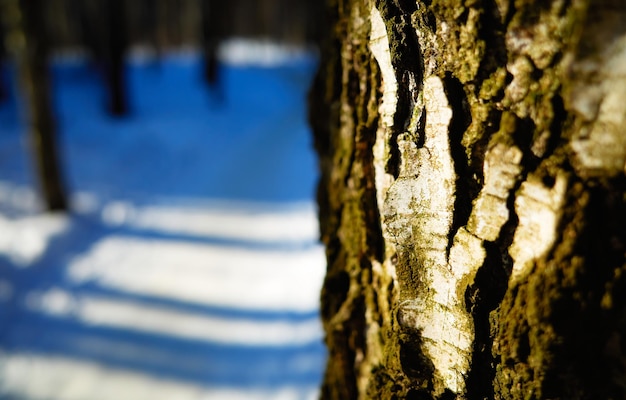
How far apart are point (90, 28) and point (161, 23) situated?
1090cm

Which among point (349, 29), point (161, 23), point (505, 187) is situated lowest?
point (505, 187)

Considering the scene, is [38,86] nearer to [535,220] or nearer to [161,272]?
[161,272]

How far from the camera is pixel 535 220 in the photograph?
0.62 meters

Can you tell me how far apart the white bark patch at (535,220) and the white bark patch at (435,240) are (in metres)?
0.07

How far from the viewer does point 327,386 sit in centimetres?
120

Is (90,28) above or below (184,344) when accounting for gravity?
above

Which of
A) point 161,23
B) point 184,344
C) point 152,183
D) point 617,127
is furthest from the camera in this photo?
point 161,23

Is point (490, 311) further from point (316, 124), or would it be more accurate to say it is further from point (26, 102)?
point (26, 102)

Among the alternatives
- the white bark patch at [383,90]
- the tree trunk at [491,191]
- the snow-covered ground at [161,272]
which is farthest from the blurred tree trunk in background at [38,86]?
the white bark patch at [383,90]

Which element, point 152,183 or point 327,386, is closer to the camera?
point 327,386

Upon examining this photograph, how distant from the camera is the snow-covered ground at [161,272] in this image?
A: 317cm

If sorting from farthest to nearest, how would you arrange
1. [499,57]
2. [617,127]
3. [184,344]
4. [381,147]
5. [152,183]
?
[152,183], [184,344], [381,147], [499,57], [617,127]

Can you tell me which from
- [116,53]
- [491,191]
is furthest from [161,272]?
[116,53]

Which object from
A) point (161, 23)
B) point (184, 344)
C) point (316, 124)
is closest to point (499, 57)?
point (316, 124)
